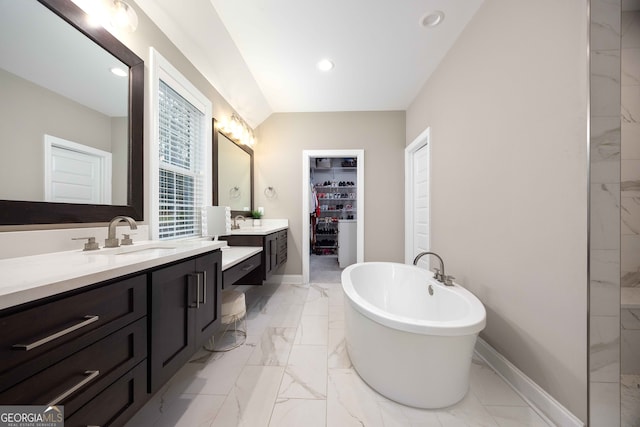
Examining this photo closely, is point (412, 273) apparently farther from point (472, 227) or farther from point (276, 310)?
point (276, 310)

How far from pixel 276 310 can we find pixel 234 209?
4.27 ft

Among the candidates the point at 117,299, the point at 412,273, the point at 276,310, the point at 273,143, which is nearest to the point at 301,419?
the point at 117,299

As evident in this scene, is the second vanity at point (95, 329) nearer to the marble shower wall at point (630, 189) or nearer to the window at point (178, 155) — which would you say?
the window at point (178, 155)

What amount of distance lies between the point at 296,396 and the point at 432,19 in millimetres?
2889

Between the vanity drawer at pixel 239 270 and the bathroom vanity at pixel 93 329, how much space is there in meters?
0.40

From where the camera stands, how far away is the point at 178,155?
1.80 metres

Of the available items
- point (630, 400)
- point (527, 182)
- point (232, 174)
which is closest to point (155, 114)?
point (232, 174)

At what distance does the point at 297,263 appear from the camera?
10.9 ft

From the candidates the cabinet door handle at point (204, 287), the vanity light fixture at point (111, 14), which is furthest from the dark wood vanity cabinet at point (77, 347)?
the vanity light fixture at point (111, 14)

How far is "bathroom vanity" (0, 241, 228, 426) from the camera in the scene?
52 centimetres

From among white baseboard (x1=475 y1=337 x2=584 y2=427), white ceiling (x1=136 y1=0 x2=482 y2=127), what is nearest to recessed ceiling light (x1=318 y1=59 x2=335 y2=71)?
white ceiling (x1=136 y1=0 x2=482 y2=127)

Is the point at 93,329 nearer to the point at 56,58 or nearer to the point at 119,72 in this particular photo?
the point at 56,58

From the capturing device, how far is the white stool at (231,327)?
161 centimetres

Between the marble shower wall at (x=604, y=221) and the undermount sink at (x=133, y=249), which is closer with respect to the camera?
the marble shower wall at (x=604, y=221)
